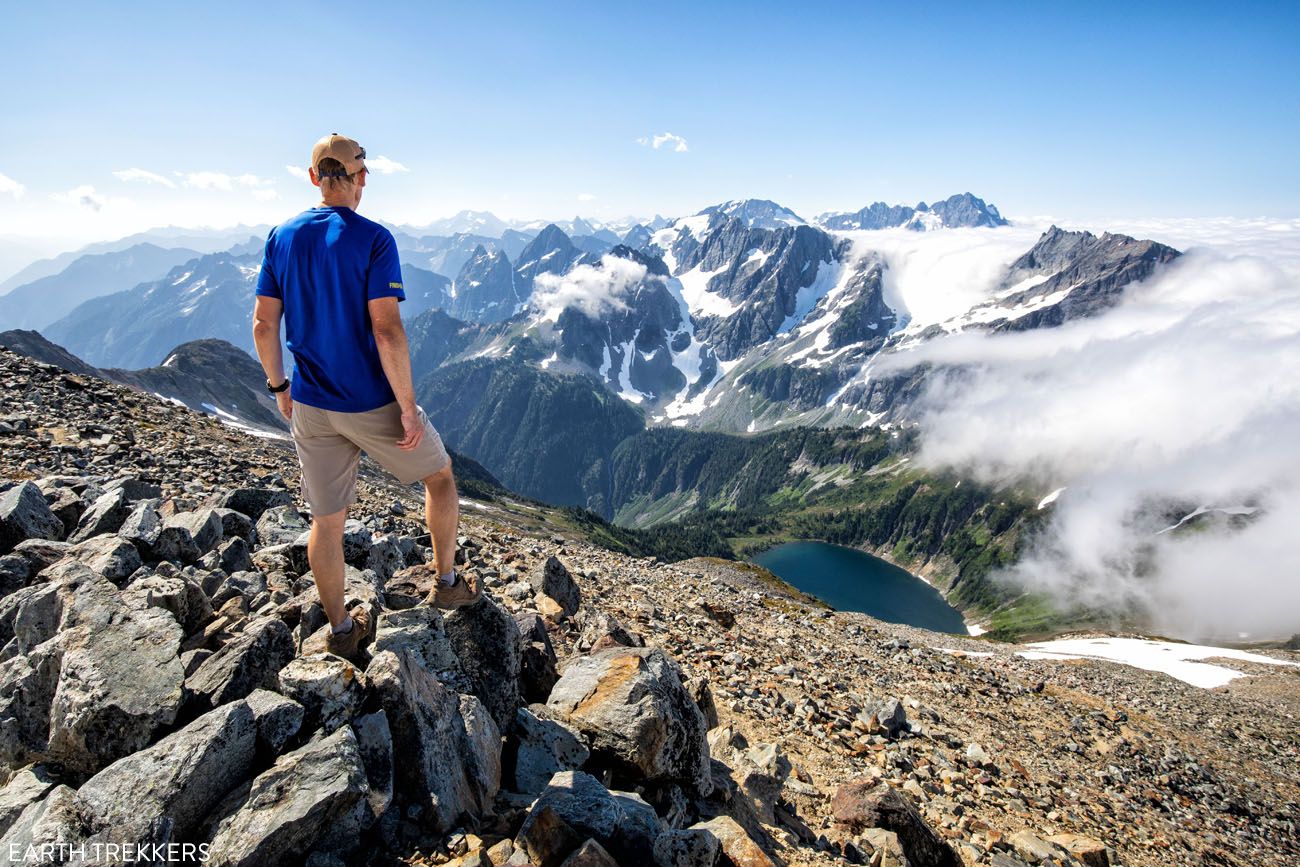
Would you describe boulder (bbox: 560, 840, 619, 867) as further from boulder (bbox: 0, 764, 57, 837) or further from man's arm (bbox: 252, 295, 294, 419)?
man's arm (bbox: 252, 295, 294, 419)

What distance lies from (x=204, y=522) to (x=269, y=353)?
5.56 meters

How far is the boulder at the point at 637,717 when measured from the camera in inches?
282

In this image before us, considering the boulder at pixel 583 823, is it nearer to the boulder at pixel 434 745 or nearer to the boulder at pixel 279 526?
the boulder at pixel 434 745

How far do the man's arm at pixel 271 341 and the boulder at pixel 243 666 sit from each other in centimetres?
231

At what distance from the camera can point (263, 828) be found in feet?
15.4

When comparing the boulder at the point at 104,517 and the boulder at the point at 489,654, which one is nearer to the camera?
the boulder at the point at 489,654

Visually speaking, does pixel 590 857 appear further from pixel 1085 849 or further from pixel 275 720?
pixel 1085 849

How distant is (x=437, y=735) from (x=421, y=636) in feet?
4.52

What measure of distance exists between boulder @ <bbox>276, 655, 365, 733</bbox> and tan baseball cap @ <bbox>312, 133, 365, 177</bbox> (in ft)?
16.2

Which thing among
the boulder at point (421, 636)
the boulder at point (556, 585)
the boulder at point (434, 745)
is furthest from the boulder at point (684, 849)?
the boulder at point (556, 585)

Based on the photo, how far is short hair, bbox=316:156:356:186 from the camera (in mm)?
6172

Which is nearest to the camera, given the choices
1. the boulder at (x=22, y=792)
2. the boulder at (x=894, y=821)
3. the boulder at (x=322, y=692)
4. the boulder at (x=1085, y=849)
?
the boulder at (x=22, y=792)

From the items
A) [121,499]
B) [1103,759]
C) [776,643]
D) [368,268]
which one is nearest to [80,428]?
[121,499]

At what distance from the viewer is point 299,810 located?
4.80 meters
